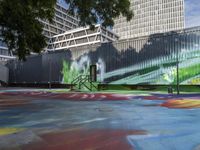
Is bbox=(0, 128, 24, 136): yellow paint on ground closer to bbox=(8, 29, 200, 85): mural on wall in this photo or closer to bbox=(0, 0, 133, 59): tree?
bbox=(0, 0, 133, 59): tree

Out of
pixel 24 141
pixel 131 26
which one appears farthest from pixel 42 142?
pixel 131 26

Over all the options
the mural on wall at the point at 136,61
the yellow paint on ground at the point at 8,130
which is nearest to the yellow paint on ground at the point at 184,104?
the yellow paint on ground at the point at 8,130

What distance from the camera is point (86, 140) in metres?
5.63

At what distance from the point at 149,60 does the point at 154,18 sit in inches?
5196

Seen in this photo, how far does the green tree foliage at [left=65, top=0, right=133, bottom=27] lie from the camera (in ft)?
34.6

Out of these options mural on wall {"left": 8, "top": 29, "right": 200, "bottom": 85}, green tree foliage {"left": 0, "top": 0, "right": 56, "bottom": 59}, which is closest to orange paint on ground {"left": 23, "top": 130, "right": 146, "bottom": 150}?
green tree foliage {"left": 0, "top": 0, "right": 56, "bottom": 59}

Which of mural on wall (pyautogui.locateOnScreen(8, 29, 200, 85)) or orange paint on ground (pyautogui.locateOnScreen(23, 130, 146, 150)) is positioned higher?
mural on wall (pyautogui.locateOnScreen(8, 29, 200, 85))

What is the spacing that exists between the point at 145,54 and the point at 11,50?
49.0 feet

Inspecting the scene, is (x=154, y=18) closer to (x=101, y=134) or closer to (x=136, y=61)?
(x=136, y=61)

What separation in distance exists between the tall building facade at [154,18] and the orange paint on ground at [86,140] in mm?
137505

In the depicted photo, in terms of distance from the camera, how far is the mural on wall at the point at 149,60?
2292cm

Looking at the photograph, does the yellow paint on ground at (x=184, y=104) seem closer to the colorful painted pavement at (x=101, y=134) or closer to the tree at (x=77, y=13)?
the colorful painted pavement at (x=101, y=134)

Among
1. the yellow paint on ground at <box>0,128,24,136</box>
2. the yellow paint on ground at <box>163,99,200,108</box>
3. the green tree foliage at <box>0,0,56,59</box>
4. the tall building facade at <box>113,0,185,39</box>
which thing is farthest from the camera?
the tall building facade at <box>113,0,185,39</box>

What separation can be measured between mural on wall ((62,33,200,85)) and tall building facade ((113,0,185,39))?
113647 millimetres
